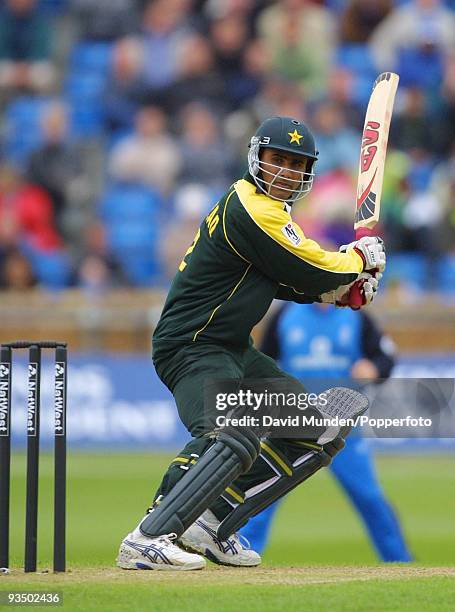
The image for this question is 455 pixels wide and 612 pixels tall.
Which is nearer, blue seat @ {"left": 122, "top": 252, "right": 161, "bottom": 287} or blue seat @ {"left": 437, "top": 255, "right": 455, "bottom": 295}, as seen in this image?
blue seat @ {"left": 437, "top": 255, "right": 455, "bottom": 295}

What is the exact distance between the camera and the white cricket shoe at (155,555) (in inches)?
219

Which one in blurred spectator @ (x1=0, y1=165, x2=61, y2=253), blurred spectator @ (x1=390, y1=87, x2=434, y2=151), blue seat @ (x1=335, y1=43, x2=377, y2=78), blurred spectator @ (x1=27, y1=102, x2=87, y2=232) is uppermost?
blue seat @ (x1=335, y1=43, x2=377, y2=78)

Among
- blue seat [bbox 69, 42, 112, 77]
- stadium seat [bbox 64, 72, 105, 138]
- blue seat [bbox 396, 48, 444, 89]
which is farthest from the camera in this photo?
blue seat [bbox 69, 42, 112, 77]

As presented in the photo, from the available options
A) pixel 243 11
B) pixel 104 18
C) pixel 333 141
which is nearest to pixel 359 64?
pixel 243 11

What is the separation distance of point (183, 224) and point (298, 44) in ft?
10.5

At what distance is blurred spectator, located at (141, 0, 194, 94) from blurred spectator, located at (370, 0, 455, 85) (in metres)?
2.60

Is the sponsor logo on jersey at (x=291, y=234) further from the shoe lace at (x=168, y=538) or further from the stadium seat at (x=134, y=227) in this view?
the stadium seat at (x=134, y=227)

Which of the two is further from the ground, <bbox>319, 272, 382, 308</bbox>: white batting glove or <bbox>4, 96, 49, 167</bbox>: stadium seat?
<bbox>4, 96, 49, 167</bbox>: stadium seat

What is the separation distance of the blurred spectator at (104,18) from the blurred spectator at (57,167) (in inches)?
73.9

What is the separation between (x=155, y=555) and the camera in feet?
18.3

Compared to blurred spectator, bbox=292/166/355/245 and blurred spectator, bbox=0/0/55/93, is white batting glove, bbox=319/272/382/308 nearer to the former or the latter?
blurred spectator, bbox=292/166/355/245

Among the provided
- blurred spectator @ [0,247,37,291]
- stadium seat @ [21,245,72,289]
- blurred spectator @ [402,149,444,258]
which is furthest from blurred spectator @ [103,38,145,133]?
blurred spectator @ [402,149,444,258]

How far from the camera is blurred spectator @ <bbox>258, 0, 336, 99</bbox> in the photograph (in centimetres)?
1614

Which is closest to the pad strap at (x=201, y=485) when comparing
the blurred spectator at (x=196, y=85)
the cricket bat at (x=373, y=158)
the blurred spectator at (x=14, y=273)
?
the cricket bat at (x=373, y=158)
